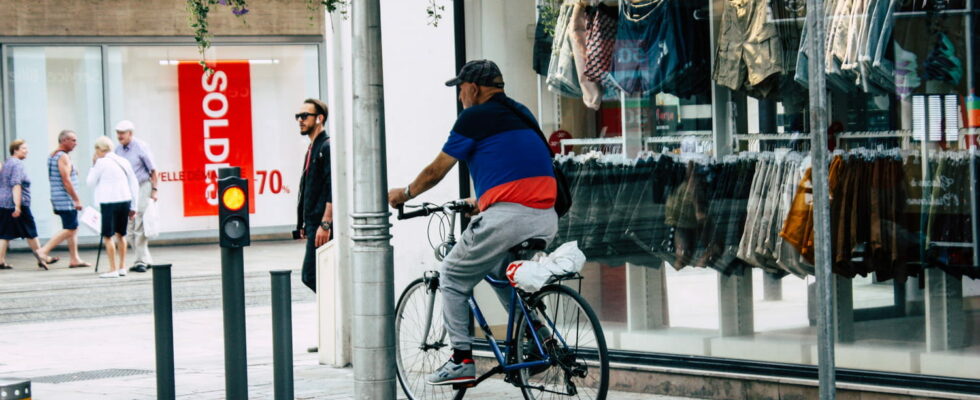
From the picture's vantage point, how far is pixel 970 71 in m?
6.70

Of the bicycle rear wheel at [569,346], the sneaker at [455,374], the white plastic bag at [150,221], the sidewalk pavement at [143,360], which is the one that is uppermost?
the white plastic bag at [150,221]

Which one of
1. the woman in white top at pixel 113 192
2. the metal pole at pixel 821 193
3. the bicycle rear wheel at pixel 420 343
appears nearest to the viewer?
the metal pole at pixel 821 193

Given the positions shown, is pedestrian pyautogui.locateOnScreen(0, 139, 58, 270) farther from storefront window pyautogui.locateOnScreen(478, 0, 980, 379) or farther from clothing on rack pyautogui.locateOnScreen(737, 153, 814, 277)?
clothing on rack pyautogui.locateOnScreen(737, 153, 814, 277)

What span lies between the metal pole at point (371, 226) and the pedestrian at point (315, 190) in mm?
3391

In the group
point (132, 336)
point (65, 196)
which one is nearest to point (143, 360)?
point (132, 336)

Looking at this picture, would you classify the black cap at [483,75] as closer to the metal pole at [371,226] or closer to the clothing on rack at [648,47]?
the metal pole at [371,226]

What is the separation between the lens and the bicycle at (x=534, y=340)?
630cm

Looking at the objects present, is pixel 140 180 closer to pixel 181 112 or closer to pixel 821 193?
pixel 181 112

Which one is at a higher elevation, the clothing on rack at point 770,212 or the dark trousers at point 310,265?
the clothing on rack at point 770,212

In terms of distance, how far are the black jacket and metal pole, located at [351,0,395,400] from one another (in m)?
3.52

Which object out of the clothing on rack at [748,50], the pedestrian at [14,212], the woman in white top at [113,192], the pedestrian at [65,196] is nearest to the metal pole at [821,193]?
the clothing on rack at [748,50]

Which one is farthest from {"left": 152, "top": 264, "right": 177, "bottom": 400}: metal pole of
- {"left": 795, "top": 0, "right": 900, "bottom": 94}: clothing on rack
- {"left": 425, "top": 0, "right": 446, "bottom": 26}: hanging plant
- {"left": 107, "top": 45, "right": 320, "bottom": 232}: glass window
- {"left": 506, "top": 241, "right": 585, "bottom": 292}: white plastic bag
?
{"left": 107, "top": 45, "right": 320, "bottom": 232}: glass window

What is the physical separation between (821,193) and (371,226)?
2.47m

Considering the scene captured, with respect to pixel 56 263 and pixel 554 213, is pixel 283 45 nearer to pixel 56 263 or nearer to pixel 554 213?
pixel 56 263
